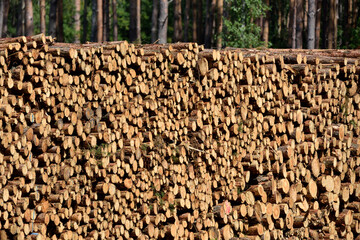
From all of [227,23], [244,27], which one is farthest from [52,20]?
[244,27]

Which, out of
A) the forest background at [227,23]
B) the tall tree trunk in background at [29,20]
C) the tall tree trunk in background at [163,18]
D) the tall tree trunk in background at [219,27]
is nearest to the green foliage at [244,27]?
the forest background at [227,23]

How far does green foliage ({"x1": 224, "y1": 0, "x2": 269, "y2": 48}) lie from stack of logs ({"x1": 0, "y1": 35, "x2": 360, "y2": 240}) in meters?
10.8

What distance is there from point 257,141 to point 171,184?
1.34m

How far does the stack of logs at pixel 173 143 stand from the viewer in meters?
5.49

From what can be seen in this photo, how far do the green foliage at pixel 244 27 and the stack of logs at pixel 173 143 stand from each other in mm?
10819

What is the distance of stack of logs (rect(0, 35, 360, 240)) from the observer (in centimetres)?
549

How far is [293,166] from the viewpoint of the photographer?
7.70 m

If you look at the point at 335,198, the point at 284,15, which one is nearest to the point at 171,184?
the point at 335,198

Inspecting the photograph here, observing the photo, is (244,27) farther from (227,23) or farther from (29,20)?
(29,20)

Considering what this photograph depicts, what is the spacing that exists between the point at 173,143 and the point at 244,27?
13.6 metres

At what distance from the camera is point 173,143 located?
6.59m

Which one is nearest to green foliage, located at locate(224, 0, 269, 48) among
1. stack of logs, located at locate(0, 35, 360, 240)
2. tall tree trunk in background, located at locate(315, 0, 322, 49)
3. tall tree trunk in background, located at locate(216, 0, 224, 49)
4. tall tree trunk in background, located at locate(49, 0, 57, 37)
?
tall tree trunk in background, located at locate(216, 0, 224, 49)

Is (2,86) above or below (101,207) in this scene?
above

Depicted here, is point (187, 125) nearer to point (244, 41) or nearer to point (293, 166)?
point (293, 166)
